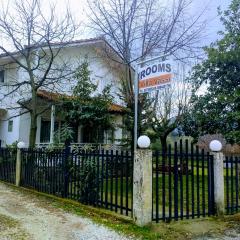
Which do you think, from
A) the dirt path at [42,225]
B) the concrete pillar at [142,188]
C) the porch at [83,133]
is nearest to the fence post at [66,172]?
the dirt path at [42,225]

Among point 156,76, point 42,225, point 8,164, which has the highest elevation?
point 156,76

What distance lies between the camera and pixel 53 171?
32.4 feet

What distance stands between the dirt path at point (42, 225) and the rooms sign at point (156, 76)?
353 cm

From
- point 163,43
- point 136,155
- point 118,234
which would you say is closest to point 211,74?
point 163,43

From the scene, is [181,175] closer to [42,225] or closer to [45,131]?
[42,225]

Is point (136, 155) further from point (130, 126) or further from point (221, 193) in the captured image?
point (130, 126)

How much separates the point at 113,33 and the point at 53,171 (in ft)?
22.9

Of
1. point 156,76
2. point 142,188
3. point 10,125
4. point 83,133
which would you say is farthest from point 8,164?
point 83,133

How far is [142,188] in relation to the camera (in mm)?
6777

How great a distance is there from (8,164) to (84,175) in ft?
16.1

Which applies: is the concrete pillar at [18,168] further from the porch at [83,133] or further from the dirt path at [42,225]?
the porch at [83,133]

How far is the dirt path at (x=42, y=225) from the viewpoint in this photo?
621 cm

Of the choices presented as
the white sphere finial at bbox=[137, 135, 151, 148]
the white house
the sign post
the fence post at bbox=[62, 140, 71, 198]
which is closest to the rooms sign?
the sign post

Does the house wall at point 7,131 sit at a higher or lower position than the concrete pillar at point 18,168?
higher
